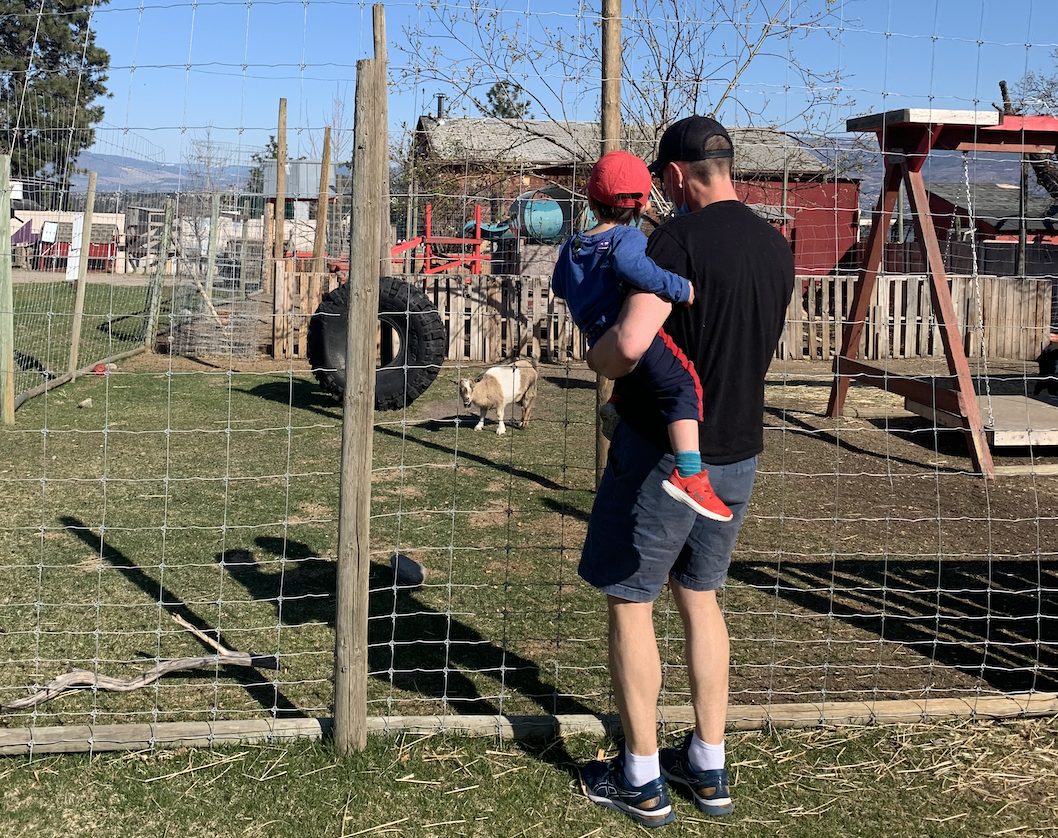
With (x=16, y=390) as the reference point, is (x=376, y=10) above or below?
above

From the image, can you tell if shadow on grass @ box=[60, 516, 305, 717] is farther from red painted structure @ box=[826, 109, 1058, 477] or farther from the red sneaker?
red painted structure @ box=[826, 109, 1058, 477]

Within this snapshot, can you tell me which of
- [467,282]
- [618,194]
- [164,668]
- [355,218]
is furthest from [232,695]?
[467,282]

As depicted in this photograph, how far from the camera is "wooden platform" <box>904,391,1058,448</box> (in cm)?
805

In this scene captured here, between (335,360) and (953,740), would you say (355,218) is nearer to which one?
(953,740)

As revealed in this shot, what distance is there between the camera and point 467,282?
1483cm

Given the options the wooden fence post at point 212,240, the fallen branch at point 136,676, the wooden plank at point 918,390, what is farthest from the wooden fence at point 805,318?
the fallen branch at point 136,676

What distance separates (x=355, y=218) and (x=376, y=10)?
66 cm

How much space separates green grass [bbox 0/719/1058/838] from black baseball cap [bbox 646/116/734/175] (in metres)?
1.93

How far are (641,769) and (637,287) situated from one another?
142cm

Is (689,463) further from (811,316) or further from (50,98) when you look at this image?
(811,316)

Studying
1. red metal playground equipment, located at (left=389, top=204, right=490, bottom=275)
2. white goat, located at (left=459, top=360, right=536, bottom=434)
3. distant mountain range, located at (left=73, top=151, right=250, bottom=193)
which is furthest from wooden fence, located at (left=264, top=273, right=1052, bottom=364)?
distant mountain range, located at (left=73, top=151, right=250, bottom=193)

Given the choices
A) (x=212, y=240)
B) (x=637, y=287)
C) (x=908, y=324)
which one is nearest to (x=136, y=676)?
(x=637, y=287)

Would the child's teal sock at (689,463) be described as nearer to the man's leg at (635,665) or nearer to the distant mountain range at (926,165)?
the man's leg at (635,665)

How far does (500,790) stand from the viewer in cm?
308
